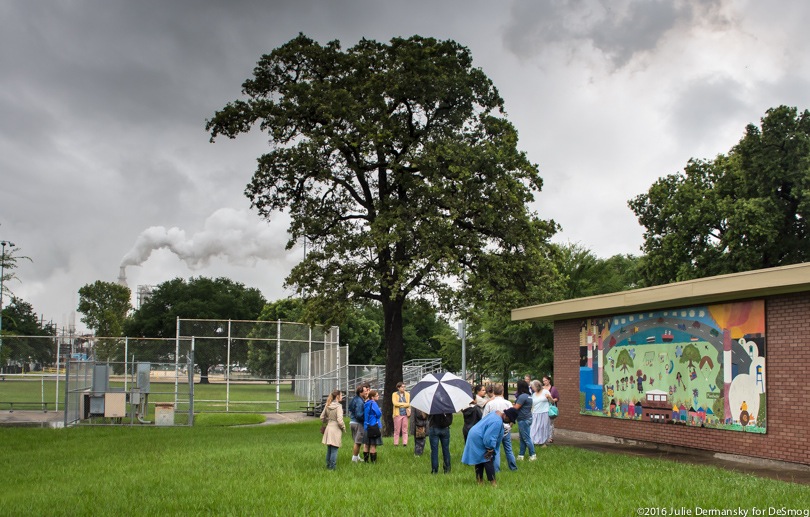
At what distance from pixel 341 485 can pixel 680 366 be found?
898cm

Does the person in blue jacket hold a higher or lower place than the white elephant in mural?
lower

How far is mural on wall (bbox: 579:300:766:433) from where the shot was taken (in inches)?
640

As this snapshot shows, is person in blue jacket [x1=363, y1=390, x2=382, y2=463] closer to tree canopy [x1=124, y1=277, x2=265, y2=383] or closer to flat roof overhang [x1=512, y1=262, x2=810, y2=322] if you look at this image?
flat roof overhang [x1=512, y1=262, x2=810, y2=322]

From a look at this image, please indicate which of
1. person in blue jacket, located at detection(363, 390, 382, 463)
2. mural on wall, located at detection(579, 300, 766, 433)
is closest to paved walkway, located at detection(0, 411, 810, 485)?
mural on wall, located at detection(579, 300, 766, 433)

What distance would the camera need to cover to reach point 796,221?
37219 millimetres

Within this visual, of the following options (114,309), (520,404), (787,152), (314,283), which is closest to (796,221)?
(787,152)

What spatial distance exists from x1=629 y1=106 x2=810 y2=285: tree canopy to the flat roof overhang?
17.5m

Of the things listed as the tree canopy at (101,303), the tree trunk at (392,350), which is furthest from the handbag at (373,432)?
the tree canopy at (101,303)

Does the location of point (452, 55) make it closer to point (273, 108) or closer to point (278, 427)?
point (273, 108)

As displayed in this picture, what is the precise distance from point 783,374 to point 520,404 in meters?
4.92

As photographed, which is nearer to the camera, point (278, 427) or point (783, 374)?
point (783, 374)

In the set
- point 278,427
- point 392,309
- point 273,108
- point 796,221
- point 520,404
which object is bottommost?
point 278,427

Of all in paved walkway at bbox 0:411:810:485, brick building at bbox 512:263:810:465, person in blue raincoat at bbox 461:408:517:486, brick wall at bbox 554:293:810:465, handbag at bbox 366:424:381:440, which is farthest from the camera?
handbag at bbox 366:424:381:440

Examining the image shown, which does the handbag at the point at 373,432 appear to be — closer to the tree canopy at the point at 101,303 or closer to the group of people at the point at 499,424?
the group of people at the point at 499,424
